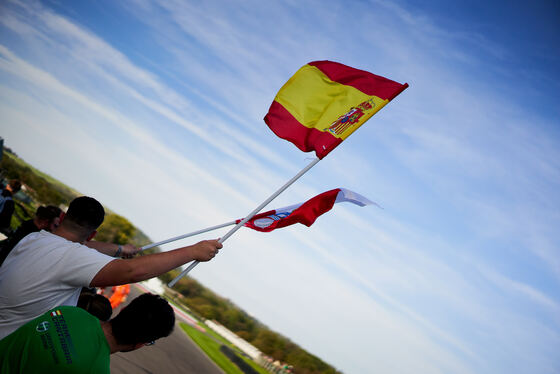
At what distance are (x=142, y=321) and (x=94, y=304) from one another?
5.77 feet

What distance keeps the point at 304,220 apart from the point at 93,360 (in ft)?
8.33

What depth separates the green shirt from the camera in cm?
151

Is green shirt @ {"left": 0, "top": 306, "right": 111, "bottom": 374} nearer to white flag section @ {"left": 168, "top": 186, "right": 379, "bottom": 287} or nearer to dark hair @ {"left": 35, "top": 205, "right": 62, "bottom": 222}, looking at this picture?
white flag section @ {"left": 168, "top": 186, "right": 379, "bottom": 287}

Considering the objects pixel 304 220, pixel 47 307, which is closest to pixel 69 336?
pixel 47 307

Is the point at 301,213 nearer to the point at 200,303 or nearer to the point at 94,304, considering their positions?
the point at 94,304

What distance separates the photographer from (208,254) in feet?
7.81

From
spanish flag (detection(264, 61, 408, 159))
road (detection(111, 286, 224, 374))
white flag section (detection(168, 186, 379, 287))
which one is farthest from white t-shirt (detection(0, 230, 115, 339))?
road (detection(111, 286, 224, 374))

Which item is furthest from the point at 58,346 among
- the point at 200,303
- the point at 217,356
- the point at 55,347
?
the point at 200,303

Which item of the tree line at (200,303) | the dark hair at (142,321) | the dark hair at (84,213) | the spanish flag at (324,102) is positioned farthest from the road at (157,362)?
the tree line at (200,303)

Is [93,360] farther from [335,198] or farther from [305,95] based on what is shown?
[305,95]

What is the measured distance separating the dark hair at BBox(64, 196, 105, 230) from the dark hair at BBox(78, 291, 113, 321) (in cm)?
128

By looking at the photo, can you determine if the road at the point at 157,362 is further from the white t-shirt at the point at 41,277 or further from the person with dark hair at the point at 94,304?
the white t-shirt at the point at 41,277

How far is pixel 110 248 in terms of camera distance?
3.32 metres

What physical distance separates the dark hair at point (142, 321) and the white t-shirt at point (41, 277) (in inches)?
10.8
